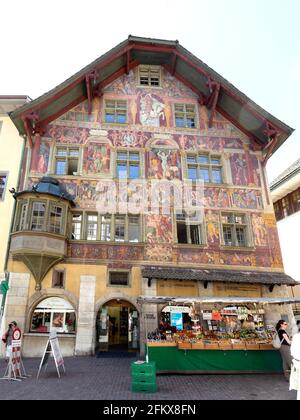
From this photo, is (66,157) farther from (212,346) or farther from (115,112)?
(212,346)

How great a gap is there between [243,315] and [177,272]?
A: 3351 millimetres

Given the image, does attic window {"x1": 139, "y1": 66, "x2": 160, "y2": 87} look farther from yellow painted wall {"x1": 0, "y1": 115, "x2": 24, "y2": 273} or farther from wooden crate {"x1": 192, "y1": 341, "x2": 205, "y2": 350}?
wooden crate {"x1": 192, "y1": 341, "x2": 205, "y2": 350}

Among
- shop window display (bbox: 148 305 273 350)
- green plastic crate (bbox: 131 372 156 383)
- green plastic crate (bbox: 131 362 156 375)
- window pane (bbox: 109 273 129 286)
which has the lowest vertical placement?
green plastic crate (bbox: 131 372 156 383)

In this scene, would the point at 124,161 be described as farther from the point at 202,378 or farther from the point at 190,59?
the point at 202,378

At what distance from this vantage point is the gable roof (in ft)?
53.3

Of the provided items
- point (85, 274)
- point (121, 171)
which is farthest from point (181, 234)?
point (85, 274)

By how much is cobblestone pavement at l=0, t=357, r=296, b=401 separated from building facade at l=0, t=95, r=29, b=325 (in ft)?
19.2

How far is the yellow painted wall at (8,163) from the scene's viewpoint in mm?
14484


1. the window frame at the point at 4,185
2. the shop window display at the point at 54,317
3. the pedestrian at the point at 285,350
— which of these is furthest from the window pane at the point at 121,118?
the pedestrian at the point at 285,350

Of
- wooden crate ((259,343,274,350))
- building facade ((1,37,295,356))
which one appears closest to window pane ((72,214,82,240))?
building facade ((1,37,295,356))

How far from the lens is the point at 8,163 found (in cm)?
1606

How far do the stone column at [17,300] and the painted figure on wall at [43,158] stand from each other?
5.41m

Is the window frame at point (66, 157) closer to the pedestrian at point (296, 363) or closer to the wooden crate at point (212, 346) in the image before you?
the wooden crate at point (212, 346)
